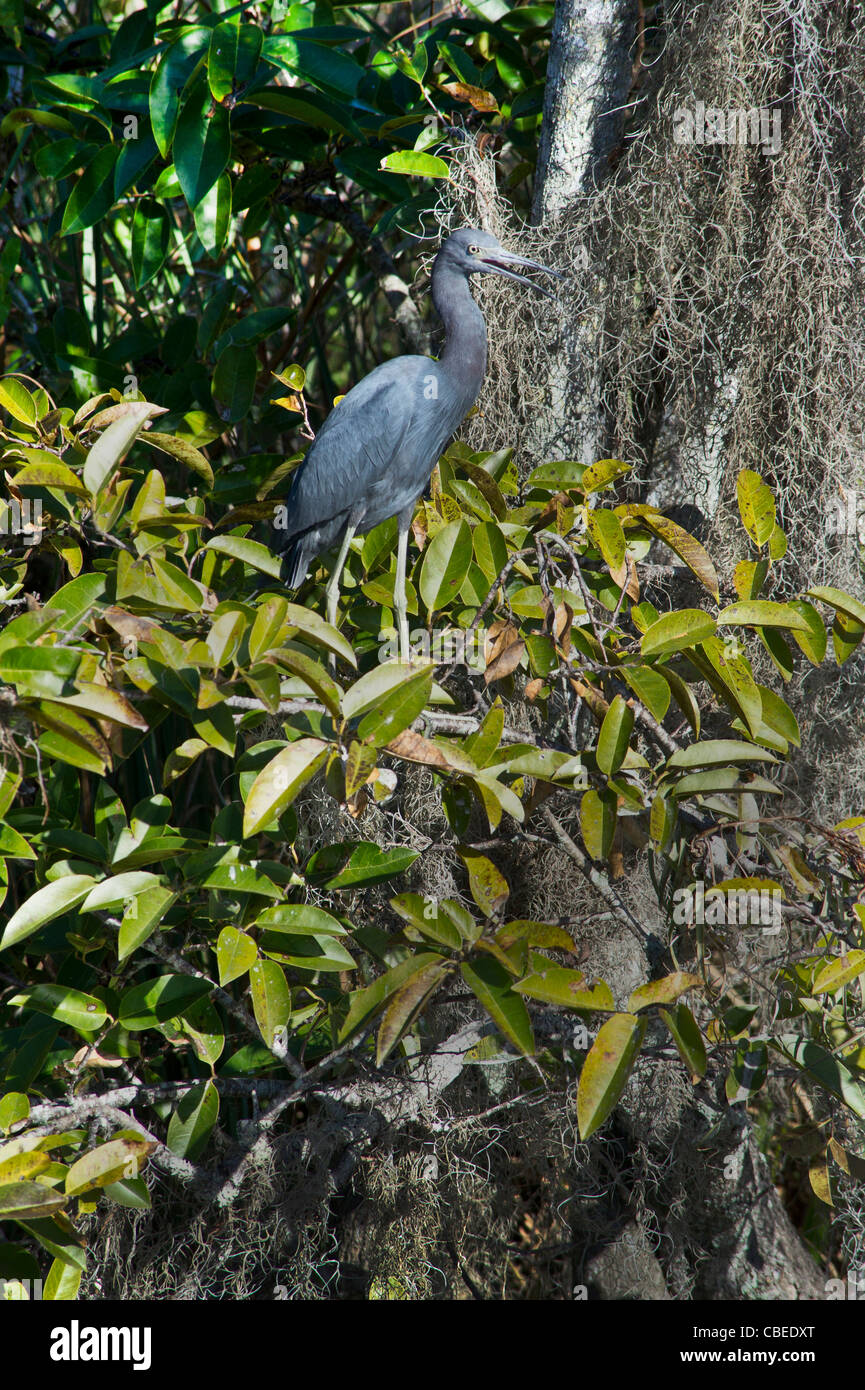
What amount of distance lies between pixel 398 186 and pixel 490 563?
100 centimetres

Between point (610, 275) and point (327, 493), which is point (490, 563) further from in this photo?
point (610, 275)

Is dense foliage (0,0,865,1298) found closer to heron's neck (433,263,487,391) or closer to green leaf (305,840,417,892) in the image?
green leaf (305,840,417,892)

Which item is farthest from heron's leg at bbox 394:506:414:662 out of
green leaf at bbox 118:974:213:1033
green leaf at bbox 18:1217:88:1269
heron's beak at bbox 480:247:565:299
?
green leaf at bbox 18:1217:88:1269

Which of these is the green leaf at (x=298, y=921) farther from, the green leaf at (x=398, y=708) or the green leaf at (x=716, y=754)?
the green leaf at (x=716, y=754)

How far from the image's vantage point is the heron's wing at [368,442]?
1.88 metres

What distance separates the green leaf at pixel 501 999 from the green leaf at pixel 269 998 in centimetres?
27

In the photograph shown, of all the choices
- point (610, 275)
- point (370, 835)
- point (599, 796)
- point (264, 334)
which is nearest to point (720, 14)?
point (610, 275)

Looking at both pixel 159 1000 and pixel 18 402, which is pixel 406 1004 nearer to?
pixel 159 1000

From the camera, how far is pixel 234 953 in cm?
130

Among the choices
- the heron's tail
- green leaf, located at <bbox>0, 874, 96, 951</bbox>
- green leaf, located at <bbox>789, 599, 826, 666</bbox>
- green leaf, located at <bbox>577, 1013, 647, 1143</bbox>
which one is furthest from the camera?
the heron's tail

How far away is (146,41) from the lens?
2.04 m

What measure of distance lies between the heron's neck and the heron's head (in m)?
0.03

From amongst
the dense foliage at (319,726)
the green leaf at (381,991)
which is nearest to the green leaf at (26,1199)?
the dense foliage at (319,726)

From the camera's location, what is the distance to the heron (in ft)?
5.85
